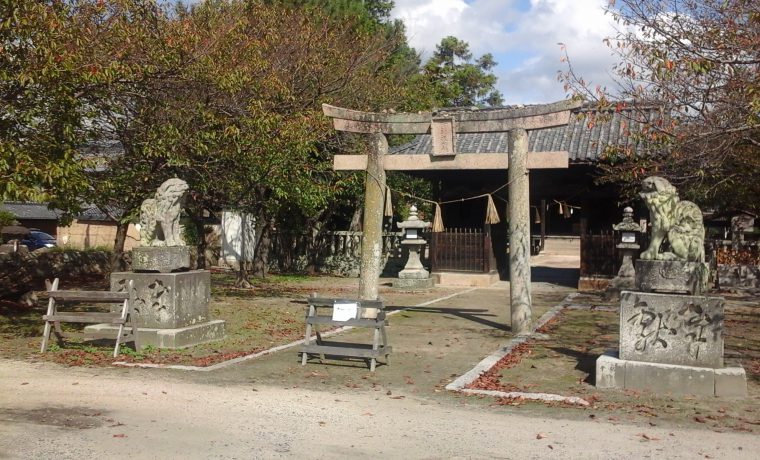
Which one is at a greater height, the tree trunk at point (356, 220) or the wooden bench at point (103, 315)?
the tree trunk at point (356, 220)

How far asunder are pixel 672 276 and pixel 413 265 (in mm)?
13858

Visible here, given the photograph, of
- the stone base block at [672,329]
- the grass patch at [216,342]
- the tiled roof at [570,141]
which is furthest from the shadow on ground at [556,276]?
the stone base block at [672,329]

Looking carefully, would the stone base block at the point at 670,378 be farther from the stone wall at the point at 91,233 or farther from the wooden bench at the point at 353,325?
the stone wall at the point at 91,233

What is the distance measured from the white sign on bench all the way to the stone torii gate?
10.8 ft

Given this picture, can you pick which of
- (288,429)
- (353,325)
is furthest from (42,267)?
(288,429)

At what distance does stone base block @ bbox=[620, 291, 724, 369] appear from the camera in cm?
745

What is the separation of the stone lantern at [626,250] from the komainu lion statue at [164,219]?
11.7 meters

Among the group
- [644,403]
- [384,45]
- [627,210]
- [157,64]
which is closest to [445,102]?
[384,45]

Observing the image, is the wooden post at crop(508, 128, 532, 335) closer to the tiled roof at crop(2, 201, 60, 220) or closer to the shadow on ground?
the shadow on ground

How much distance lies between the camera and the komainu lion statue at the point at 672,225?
7.79 metres

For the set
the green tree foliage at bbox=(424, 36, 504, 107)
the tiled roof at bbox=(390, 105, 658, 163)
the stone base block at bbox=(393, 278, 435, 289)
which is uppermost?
the green tree foliage at bbox=(424, 36, 504, 107)

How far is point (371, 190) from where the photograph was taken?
12.5 metres

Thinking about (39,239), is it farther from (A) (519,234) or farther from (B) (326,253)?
(A) (519,234)

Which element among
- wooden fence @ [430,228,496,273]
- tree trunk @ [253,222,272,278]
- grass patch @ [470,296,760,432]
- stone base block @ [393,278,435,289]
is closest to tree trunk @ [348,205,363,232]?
tree trunk @ [253,222,272,278]
